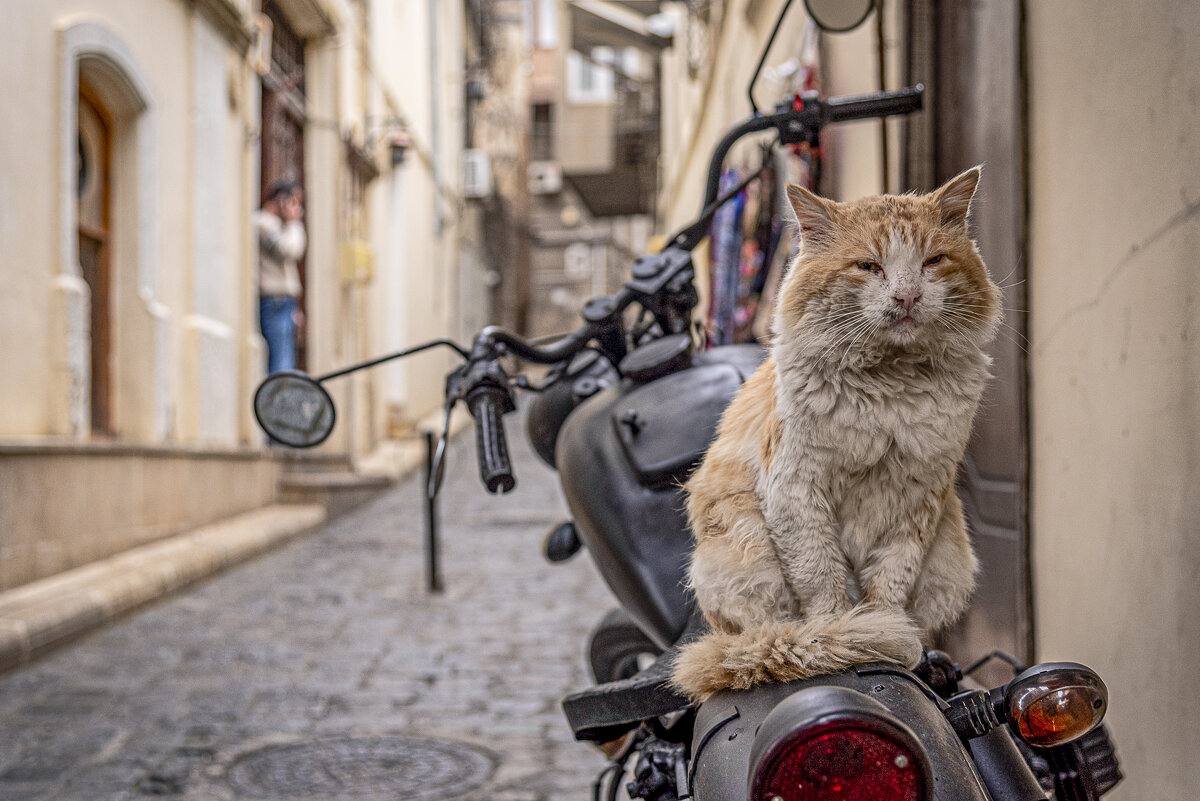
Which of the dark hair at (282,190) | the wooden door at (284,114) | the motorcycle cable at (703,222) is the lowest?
the motorcycle cable at (703,222)

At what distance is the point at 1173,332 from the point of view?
213 centimetres

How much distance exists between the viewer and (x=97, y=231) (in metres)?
7.45

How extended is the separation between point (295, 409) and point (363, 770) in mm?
1910

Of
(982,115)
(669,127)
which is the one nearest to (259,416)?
(982,115)

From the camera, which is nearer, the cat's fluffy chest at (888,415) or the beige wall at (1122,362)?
the cat's fluffy chest at (888,415)

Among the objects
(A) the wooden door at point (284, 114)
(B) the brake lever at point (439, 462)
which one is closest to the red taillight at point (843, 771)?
(B) the brake lever at point (439, 462)

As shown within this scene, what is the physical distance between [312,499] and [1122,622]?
8672mm

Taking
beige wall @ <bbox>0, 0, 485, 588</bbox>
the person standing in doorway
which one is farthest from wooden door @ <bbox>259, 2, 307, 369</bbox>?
the person standing in doorway

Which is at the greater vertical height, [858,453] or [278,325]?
[278,325]

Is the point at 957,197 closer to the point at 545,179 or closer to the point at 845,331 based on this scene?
the point at 845,331

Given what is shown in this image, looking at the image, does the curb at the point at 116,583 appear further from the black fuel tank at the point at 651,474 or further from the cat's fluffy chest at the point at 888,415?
the cat's fluffy chest at the point at 888,415

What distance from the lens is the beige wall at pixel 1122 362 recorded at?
2.06 m

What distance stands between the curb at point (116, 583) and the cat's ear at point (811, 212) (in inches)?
177

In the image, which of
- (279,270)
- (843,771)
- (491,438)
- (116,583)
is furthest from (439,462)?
(279,270)
